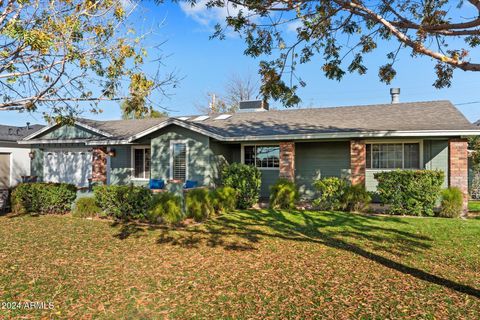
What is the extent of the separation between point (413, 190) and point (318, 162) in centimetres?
474

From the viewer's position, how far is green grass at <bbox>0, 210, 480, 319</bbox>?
4445 millimetres

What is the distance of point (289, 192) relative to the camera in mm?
12594

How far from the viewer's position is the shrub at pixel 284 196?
12.6 metres

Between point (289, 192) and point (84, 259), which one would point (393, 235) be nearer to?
point (289, 192)

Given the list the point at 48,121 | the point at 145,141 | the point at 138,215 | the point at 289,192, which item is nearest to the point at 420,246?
the point at 289,192

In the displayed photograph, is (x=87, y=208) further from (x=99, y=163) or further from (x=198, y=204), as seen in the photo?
(x=99, y=163)

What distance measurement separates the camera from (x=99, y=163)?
56.6ft

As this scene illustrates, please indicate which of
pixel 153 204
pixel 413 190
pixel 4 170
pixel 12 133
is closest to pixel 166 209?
pixel 153 204

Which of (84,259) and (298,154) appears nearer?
→ (84,259)

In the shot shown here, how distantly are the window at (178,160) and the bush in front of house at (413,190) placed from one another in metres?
8.06

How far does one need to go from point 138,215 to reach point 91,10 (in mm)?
6084

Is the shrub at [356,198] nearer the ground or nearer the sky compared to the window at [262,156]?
nearer the ground

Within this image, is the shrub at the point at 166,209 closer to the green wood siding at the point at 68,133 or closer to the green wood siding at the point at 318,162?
the green wood siding at the point at 318,162

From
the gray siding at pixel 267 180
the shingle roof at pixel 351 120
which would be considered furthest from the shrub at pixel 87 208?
the gray siding at pixel 267 180
